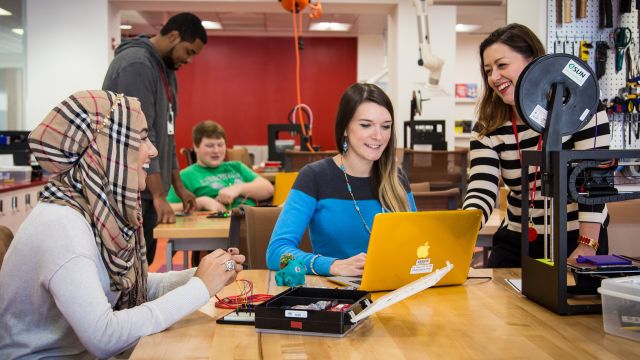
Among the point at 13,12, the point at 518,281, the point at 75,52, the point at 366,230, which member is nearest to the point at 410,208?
the point at 366,230

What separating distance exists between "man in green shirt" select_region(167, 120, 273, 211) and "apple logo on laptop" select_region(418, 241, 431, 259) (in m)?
2.22

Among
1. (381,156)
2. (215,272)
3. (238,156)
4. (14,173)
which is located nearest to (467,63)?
(238,156)

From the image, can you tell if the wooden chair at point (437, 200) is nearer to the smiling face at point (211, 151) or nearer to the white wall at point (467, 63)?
the smiling face at point (211, 151)

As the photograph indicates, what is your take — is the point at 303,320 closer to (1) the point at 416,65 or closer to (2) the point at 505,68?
(2) the point at 505,68

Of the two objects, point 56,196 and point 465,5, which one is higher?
point 465,5

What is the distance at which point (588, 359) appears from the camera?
127 centimetres

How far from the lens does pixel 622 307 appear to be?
4.66 feet

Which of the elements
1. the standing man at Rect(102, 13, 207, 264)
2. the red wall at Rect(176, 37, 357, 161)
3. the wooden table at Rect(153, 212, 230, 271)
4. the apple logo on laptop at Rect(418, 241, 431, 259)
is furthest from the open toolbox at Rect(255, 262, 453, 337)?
the red wall at Rect(176, 37, 357, 161)

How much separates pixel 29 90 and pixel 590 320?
7.61 metres

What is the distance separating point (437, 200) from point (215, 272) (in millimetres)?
2014

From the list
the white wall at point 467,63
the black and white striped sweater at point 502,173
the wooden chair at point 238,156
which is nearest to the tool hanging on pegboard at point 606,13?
the black and white striped sweater at point 502,173

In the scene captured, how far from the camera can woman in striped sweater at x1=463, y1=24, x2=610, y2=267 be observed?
216cm

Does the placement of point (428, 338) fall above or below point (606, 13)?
below

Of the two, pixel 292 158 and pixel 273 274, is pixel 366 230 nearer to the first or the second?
pixel 273 274
